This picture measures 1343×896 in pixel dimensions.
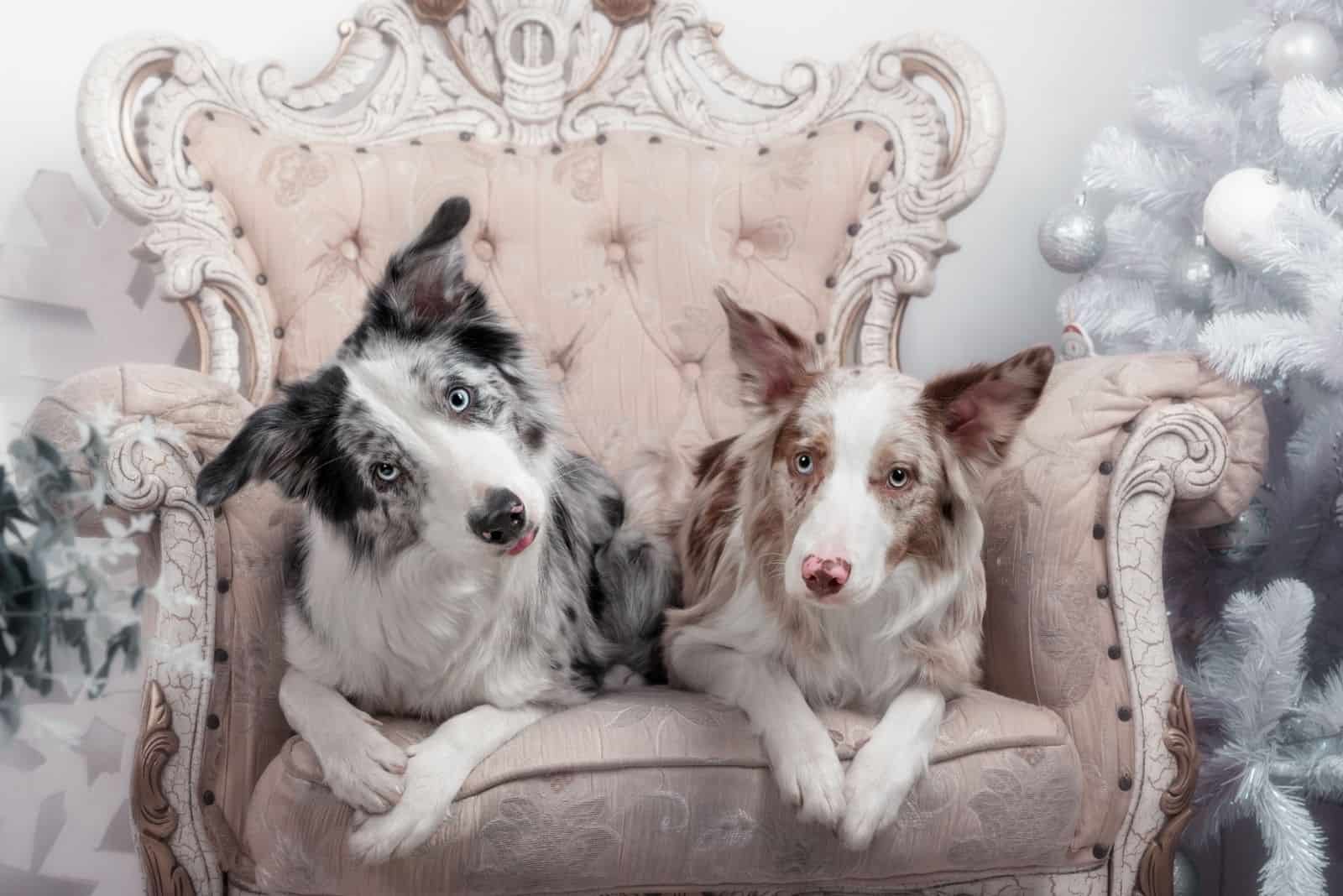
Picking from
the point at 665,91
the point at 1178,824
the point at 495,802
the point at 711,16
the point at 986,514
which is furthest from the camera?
the point at 711,16

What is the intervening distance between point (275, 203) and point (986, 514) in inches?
56.9

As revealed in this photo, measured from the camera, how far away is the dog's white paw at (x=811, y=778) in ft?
4.45

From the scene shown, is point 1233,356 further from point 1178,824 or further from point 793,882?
point 793,882

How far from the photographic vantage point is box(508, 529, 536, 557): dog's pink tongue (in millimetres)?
1316

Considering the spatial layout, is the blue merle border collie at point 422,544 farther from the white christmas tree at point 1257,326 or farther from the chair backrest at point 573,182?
the white christmas tree at point 1257,326

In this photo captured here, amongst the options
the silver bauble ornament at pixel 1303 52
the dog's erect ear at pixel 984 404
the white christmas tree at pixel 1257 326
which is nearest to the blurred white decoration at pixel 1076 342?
the white christmas tree at pixel 1257 326

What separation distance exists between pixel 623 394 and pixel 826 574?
3.32 feet

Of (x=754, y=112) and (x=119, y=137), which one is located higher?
(x=754, y=112)

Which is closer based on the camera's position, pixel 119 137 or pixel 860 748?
pixel 860 748

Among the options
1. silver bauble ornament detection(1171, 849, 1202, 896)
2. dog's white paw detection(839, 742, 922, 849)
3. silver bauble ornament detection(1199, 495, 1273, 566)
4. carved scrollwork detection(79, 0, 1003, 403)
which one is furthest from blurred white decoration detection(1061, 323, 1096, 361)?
dog's white paw detection(839, 742, 922, 849)

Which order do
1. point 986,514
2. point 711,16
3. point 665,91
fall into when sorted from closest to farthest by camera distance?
point 986,514, point 665,91, point 711,16

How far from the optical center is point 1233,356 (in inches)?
66.6

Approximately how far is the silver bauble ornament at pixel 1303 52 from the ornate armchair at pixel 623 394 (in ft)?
1.66

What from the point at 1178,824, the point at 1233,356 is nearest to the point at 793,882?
the point at 1178,824
